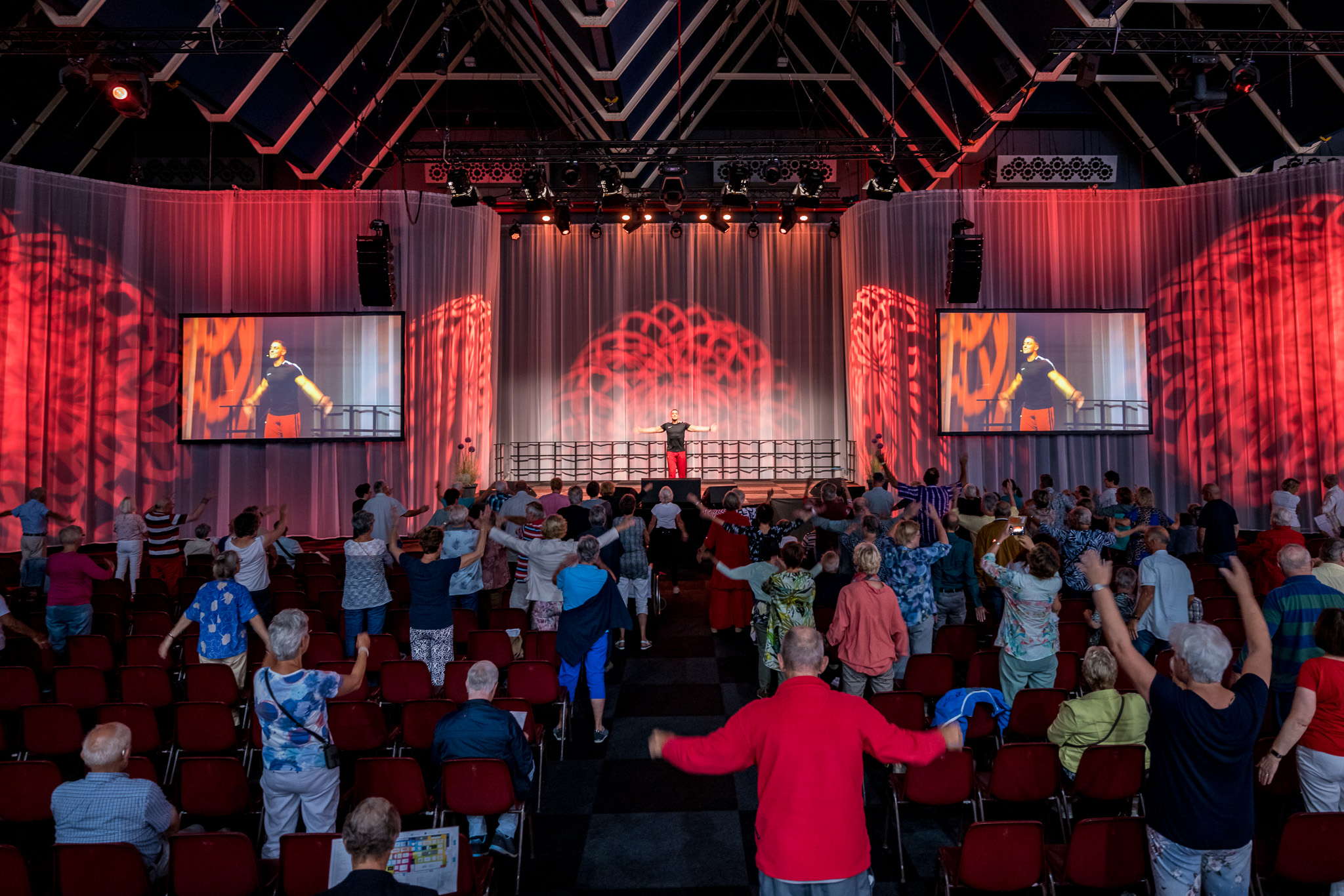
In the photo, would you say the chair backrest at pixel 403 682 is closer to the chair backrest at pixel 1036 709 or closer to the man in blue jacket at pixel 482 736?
the man in blue jacket at pixel 482 736

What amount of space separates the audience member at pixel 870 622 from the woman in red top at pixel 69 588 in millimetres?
5407

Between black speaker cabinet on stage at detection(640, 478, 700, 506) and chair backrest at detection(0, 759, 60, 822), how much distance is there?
28.9 ft

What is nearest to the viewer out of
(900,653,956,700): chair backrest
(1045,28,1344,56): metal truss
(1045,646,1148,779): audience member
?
(1045,646,1148,779): audience member

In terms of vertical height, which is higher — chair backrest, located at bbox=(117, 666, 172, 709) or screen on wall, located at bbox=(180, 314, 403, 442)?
screen on wall, located at bbox=(180, 314, 403, 442)

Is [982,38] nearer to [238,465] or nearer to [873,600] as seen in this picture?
[873,600]

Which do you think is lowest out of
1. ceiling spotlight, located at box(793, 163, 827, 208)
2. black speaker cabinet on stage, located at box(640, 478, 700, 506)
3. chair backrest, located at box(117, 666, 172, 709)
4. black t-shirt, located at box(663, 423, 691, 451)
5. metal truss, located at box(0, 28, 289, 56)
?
chair backrest, located at box(117, 666, 172, 709)

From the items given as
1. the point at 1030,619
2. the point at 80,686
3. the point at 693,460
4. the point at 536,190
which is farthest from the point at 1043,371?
the point at 80,686

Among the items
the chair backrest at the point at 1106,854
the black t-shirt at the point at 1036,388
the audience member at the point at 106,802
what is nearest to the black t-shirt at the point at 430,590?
the audience member at the point at 106,802

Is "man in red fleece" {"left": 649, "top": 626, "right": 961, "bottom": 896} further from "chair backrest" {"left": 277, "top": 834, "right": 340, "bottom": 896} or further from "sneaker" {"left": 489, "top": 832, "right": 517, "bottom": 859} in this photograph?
"sneaker" {"left": 489, "top": 832, "right": 517, "bottom": 859}

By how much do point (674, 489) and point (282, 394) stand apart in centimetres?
664

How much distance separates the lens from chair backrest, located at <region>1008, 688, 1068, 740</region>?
440 cm

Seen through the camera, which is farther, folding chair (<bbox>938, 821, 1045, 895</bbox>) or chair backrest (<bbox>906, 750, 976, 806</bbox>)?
chair backrest (<bbox>906, 750, 976, 806</bbox>)

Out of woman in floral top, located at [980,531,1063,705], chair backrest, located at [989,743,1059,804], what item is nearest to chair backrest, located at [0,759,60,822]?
chair backrest, located at [989,743,1059,804]

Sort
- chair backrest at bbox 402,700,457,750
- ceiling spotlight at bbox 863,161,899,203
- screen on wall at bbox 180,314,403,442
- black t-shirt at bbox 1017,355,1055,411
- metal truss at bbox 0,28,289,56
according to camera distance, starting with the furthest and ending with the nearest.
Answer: black t-shirt at bbox 1017,355,1055,411, screen on wall at bbox 180,314,403,442, ceiling spotlight at bbox 863,161,899,203, metal truss at bbox 0,28,289,56, chair backrest at bbox 402,700,457,750
